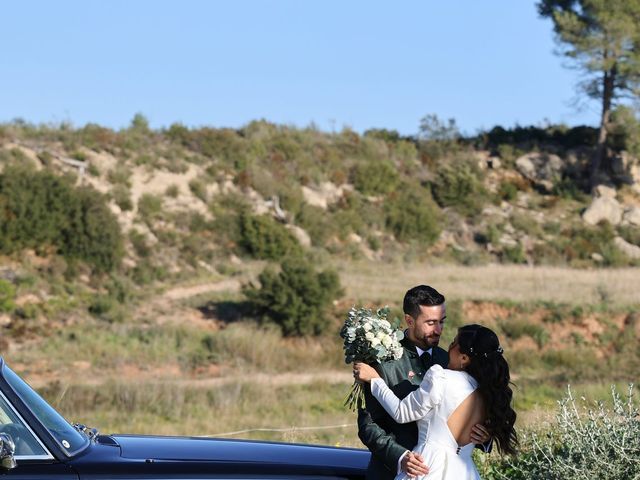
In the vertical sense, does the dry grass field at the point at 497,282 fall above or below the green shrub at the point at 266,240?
below

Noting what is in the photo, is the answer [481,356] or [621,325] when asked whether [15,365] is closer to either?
[621,325]

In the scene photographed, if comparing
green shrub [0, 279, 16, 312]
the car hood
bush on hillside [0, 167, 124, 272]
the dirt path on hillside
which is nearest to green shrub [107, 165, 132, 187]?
bush on hillside [0, 167, 124, 272]

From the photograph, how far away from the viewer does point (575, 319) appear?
29984mm

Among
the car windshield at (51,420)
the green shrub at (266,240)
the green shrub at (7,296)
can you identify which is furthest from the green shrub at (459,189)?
the car windshield at (51,420)

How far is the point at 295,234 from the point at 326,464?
36407 millimetres

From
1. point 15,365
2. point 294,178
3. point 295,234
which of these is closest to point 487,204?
point 294,178

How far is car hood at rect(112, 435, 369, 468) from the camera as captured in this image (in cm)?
451

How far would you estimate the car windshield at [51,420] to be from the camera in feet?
14.3

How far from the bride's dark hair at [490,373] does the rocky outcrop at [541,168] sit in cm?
4927

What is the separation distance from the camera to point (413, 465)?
473 cm

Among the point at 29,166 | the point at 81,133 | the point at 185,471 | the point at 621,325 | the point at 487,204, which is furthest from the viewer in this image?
the point at 487,204

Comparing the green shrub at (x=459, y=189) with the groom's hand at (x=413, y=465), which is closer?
the groom's hand at (x=413, y=465)

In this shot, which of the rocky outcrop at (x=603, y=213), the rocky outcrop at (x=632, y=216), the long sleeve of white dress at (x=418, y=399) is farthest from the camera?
the rocky outcrop at (x=603, y=213)

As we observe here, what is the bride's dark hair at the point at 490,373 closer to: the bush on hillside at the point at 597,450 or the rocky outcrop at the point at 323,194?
the bush on hillside at the point at 597,450
